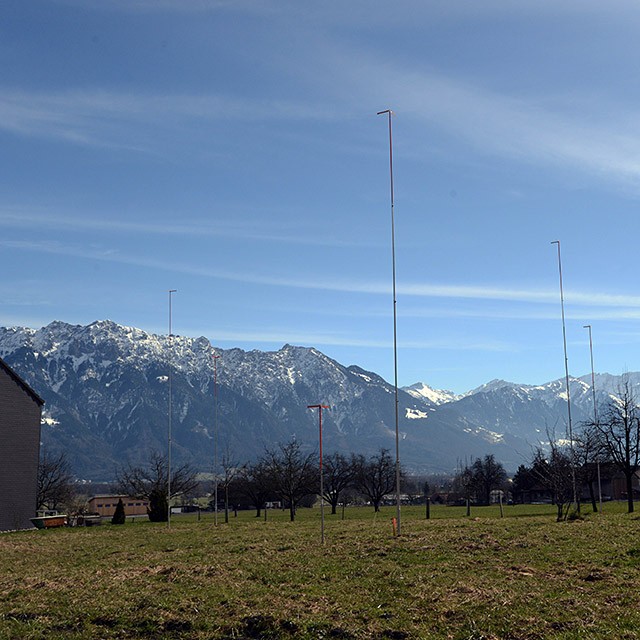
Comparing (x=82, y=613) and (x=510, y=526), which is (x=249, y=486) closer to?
(x=510, y=526)

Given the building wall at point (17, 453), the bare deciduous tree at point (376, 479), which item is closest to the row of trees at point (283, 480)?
the bare deciduous tree at point (376, 479)

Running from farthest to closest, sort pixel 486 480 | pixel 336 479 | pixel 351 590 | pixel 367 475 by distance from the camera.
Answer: pixel 486 480 < pixel 367 475 < pixel 336 479 < pixel 351 590

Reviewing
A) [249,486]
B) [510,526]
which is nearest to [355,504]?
[249,486]

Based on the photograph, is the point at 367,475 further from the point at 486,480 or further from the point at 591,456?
the point at 591,456

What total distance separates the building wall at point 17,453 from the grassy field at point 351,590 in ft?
128

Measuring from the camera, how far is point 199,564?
29.7 meters

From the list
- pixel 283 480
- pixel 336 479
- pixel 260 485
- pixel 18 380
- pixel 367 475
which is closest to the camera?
pixel 18 380

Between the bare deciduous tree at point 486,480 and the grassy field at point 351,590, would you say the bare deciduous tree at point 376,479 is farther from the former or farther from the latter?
the grassy field at point 351,590

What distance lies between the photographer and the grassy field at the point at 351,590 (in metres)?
19.9

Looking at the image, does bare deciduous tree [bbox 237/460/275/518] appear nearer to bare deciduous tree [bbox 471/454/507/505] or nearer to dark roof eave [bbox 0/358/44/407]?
dark roof eave [bbox 0/358/44/407]

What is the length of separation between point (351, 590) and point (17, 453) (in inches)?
2250

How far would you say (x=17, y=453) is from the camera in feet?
240

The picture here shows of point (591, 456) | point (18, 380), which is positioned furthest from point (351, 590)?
point (591, 456)

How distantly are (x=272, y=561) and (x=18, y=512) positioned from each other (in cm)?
4950
